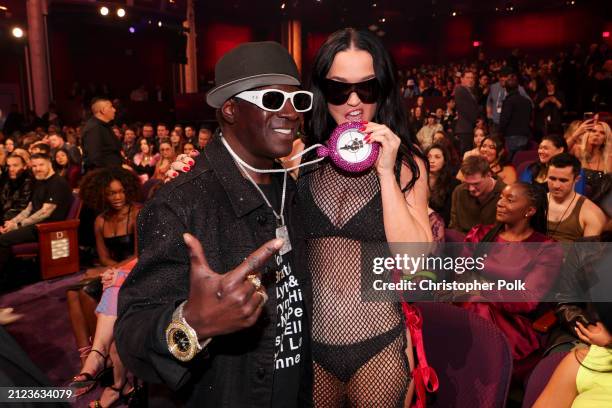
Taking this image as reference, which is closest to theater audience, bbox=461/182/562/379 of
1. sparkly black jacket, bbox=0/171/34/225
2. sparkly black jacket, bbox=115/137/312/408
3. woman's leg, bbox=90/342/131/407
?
sparkly black jacket, bbox=115/137/312/408

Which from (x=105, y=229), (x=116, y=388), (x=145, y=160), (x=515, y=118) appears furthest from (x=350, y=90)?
(x=145, y=160)

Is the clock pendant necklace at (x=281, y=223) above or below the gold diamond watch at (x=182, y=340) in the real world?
above

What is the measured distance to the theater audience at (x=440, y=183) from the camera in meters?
5.21

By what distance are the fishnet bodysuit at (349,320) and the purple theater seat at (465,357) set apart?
396mm

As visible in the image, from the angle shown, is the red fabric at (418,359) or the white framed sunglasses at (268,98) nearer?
the white framed sunglasses at (268,98)

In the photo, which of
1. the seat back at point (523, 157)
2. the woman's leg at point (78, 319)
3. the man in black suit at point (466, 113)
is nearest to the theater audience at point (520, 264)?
the woman's leg at point (78, 319)

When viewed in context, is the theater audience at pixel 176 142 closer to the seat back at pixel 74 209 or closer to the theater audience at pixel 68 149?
the theater audience at pixel 68 149

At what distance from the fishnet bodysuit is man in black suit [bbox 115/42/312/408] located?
0.46 ft

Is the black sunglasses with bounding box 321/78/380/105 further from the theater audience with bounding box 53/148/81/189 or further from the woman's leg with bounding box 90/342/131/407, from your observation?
the theater audience with bounding box 53/148/81/189

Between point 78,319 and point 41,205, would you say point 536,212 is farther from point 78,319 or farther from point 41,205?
point 41,205

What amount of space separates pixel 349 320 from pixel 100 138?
6041 mm

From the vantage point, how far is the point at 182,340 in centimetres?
105

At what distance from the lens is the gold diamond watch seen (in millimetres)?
1038

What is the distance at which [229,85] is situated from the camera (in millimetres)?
1419
